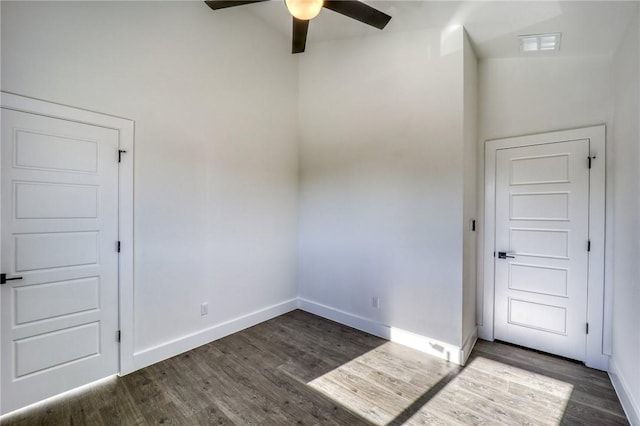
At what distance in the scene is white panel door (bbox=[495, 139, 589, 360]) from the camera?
107 inches

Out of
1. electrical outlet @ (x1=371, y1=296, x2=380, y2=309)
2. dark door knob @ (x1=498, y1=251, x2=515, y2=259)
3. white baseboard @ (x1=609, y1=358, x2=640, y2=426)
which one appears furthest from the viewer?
electrical outlet @ (x1=371, y1=296, x2=380, y2=309)

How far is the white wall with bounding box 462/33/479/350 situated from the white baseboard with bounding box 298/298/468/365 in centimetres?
21

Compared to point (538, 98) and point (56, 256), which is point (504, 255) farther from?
point (56, 256)

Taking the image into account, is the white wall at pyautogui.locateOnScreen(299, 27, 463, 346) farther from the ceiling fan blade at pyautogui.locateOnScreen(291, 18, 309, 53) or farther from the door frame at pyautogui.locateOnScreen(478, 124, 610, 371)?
the door frame at pyautogui.locateOnScreen(478, 124, 610, 371)

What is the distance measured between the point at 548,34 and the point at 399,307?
9.79 feet

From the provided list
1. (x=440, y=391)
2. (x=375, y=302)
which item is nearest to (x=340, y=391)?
(x=440, y=391)

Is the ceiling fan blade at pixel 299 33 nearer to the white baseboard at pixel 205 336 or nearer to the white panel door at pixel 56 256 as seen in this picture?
the white panel door at pixel 56 256

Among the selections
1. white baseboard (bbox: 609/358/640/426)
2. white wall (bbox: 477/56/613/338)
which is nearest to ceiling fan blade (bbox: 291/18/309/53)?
white wall (bbox: 477/56/613/338)

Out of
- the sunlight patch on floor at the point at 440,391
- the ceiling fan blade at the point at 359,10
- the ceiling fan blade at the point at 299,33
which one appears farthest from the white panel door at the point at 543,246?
the ceiling fan blade at the point at 299,33

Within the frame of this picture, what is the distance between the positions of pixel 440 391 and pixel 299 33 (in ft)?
10.6

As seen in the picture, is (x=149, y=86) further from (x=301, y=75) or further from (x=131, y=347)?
(x=131, y=347)

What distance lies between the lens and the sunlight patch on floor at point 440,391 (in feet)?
6.61

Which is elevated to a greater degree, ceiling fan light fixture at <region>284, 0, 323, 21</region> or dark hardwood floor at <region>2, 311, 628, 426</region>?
ceiling fan light fixture at <region>284, 0, 323, 21</region>

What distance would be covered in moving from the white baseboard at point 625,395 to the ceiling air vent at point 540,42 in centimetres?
293
